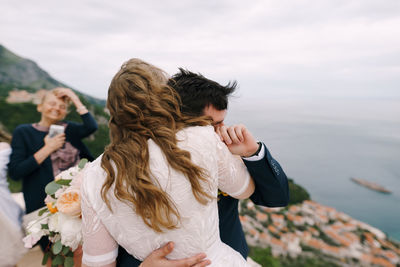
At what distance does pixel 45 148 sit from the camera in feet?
7.45

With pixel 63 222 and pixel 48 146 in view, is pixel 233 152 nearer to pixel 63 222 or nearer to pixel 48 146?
pixel 63 222

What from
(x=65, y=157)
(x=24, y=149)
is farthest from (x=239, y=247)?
(x=24, y=149)

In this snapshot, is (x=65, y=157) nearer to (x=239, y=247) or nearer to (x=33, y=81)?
(x=239, y=247)

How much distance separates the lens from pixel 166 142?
2.77 feet

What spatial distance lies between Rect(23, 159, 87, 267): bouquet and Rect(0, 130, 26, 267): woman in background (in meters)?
1.10

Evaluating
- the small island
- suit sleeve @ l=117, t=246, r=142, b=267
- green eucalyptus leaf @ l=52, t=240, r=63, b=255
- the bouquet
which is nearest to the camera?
the bouquet

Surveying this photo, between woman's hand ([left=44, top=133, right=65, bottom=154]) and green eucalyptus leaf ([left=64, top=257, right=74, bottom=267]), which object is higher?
woman's hand ([left=44, top=133, right=65, bottom=154])

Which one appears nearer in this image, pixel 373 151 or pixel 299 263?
pixel 299 263

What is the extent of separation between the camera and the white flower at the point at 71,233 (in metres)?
1.22

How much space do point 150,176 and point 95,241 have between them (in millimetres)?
441

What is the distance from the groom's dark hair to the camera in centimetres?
137

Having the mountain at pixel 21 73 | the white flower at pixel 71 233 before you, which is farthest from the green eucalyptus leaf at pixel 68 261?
the mountain at pixel 21 73

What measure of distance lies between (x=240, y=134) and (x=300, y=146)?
37.7m

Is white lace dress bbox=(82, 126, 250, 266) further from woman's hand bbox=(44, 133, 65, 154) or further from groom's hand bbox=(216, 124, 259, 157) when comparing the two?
woman's hand bbox=(44, 133, 65, 154)
